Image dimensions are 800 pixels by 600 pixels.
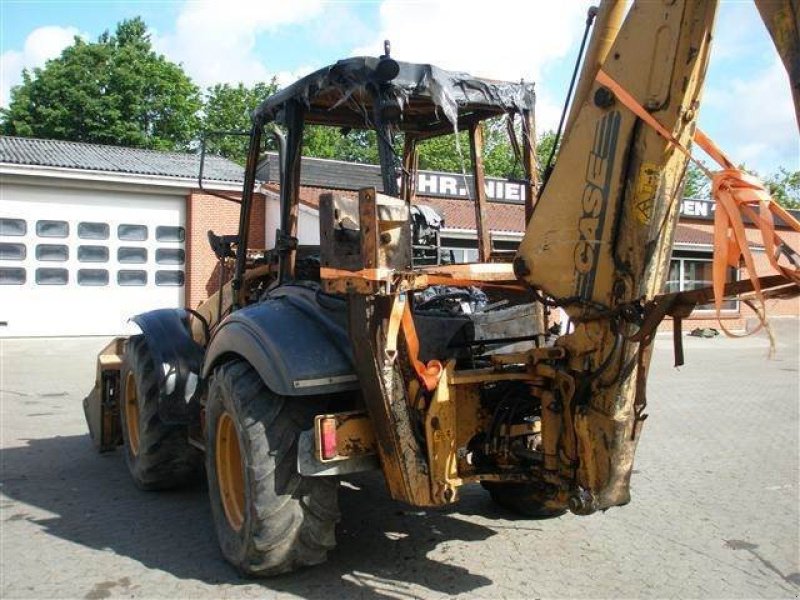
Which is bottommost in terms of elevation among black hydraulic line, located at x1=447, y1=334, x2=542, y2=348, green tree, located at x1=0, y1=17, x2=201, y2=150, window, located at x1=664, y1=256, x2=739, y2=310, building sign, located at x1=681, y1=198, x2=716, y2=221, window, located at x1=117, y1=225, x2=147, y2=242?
black hydraulic line, located at x1=447, y1=334, x2=542, y2=348

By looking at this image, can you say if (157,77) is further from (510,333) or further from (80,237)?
(510,333)

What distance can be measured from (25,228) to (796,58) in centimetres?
1821

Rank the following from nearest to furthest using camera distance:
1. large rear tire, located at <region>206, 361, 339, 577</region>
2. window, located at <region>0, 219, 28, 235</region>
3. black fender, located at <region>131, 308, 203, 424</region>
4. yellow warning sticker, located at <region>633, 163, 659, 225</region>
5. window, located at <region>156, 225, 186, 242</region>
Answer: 1. yellow warning sticker, located at <region>633, 163, 659, 225</region>
2. large rear tire, located at <region>206, 361, 339, 577</region>
3. black fender, located at <region>131, 308, 203, 424</region>
4. window, located at <region>0, 219, 28, 235</region>
5. window, located at <region>156, 225, 186, 242</region>

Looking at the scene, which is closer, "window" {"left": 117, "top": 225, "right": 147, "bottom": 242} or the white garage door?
the white garage door

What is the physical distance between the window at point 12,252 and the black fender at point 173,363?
13533mm

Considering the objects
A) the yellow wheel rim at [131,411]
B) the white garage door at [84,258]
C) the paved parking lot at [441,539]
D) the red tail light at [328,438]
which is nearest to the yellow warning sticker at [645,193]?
the red tail light at [328,438]

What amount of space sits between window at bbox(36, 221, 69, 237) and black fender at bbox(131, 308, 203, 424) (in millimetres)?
13521

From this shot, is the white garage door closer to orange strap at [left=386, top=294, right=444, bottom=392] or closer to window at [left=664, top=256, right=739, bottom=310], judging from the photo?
window at [left=664, top=256, right=739, bottom=310]

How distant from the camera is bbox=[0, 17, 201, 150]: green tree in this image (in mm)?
37062

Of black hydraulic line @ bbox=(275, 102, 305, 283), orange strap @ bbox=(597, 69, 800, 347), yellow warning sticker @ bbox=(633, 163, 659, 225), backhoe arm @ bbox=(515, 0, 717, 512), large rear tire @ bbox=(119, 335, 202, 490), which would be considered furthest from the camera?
large rear tire @ bbox=(119, 335, 202, 490)

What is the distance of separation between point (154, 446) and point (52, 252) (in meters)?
14.0

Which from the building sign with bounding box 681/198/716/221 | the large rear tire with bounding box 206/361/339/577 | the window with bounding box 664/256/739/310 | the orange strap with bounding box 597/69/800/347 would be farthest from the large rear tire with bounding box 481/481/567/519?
the building sign with bounding box 681/198/716/221

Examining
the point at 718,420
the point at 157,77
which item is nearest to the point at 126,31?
the point at 157,77

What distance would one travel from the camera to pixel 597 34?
10.1 ft
